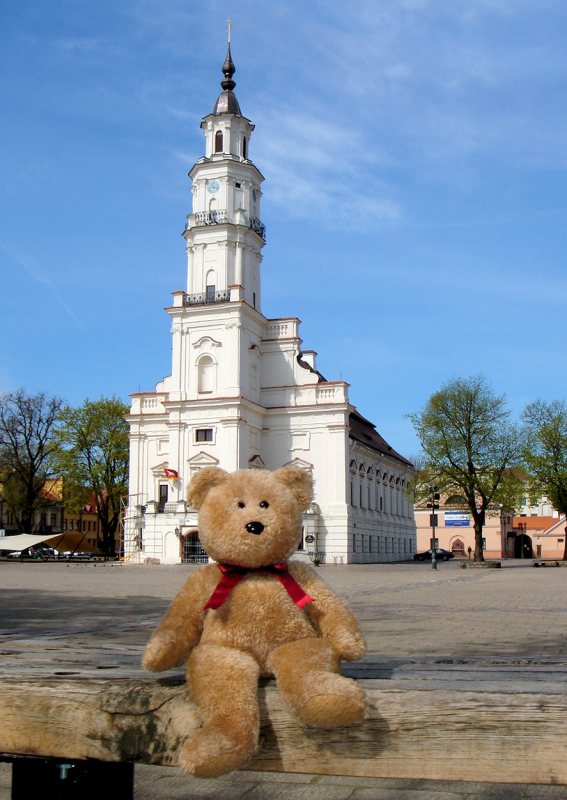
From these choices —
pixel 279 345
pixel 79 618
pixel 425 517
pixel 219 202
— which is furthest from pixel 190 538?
pixel 425 517

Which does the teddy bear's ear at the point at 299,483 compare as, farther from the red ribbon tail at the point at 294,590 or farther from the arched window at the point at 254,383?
the arched window at the point at 254,383

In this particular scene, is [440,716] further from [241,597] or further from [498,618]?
[498,618]

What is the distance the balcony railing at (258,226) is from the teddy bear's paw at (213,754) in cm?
5172

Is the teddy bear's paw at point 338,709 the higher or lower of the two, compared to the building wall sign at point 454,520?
lower

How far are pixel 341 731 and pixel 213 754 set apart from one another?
1.27ft

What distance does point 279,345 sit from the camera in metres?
52.2

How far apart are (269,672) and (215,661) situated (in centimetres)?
27

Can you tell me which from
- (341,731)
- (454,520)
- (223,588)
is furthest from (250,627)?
(454,520)

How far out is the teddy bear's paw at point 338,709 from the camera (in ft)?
7.22

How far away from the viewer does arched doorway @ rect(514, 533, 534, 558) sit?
7450 centimetres

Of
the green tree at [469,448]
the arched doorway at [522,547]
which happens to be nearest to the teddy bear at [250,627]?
the green tree at [469,448]

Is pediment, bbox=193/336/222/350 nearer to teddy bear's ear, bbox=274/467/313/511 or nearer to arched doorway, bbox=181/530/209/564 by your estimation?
arched doorway, bbox=181/530/209/564

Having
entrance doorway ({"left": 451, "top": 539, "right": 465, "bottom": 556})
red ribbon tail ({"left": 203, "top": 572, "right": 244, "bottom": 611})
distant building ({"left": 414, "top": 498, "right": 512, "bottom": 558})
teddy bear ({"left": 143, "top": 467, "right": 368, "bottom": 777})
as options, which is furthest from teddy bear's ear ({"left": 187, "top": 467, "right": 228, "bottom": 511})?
entrance doorway ({"left": 451, "top": 539, "right": 465, "bottom": 556})

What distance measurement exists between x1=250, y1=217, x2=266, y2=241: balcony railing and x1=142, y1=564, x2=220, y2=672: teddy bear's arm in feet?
167
